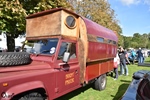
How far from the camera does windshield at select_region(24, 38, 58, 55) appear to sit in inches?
165

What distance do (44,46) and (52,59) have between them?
0.56 meters

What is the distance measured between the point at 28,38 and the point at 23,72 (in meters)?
2.02

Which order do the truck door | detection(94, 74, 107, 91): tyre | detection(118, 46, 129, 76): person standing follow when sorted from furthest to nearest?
detection(118, 46, 129, 76): person standing
detection(94, 74, 107, 91): tyre
the truck door

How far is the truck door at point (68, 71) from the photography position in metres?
4.09

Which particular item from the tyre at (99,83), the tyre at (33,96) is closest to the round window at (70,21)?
the tyre at (33,96)

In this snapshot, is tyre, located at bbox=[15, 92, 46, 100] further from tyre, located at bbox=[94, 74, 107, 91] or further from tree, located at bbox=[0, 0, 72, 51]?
tree, located at bbox=[0, 0, 72, 51]

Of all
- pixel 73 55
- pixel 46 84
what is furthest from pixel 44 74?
pixel 73 55

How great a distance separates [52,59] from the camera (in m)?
4.00

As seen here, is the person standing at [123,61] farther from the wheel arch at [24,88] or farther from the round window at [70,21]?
the wheel arch at [24,88]

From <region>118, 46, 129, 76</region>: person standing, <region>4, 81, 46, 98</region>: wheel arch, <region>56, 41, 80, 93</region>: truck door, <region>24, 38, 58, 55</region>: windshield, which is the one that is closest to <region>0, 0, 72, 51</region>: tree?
<region>24, 38, 58, 55</region>: windshield

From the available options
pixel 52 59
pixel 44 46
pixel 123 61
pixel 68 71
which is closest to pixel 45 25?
pixel 44 46

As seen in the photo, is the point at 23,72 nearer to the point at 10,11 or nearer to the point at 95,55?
the point at 95,55

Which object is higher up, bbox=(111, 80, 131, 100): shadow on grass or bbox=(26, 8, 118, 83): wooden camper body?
bbox=(26, 8, 118, 83): wooden camper body

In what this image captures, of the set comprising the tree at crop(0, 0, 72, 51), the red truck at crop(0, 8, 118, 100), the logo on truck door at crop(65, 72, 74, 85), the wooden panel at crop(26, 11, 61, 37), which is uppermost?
the tree at crop(0, 0, 72, 51)
